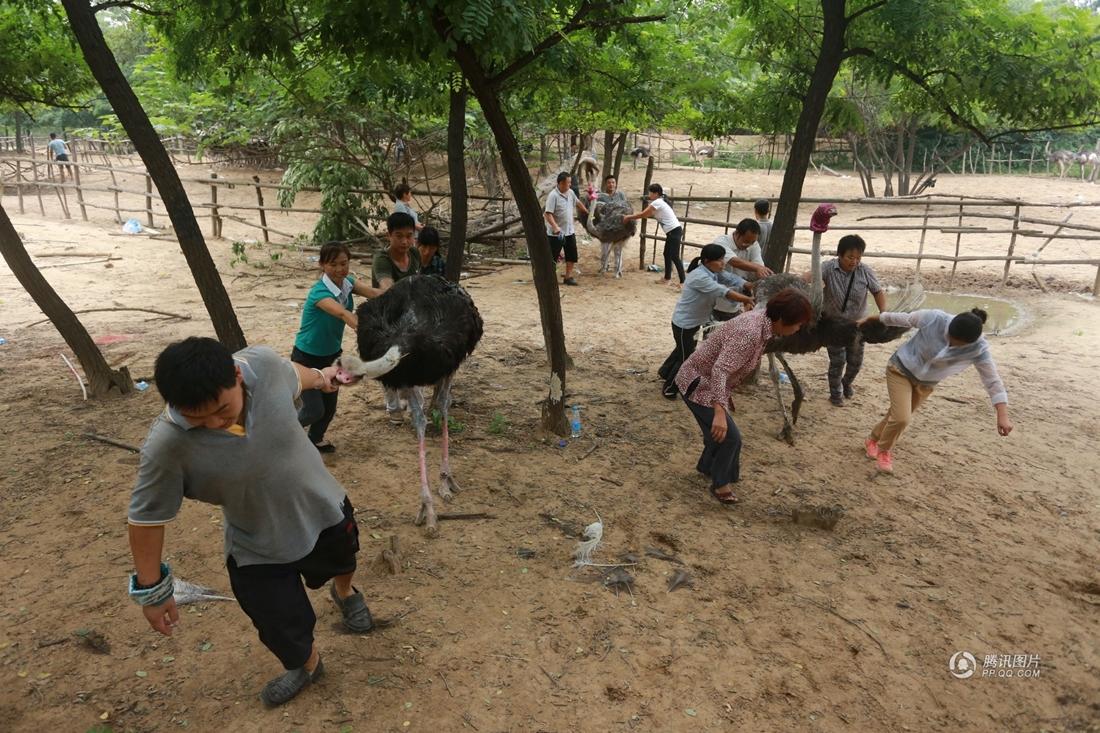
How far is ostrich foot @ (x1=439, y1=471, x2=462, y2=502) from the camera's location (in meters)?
4.18

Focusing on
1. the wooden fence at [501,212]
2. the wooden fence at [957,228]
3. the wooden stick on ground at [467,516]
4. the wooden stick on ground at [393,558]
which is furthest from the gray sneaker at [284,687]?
the wooden fence at [957,228]

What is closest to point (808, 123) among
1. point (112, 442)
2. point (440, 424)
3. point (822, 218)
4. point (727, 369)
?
point (822, 218)

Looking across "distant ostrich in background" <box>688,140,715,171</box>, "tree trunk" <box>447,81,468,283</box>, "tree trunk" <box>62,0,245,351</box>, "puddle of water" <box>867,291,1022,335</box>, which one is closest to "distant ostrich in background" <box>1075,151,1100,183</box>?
"distant ostrich in background" <box>688,140,715,171</box>

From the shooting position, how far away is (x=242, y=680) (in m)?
2.79

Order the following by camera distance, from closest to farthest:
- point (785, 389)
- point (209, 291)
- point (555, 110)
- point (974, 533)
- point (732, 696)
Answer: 1. point (732, 696)
2. point (974, 533)
3. point (209, 291)
4. point (785, 389)
5. point (555, 110)

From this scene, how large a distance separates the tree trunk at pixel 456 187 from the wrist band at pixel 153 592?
3976 millimetres

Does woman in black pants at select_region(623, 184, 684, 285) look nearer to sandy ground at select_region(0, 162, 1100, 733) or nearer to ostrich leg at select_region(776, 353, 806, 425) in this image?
sandy ground at select_region(0, 162, 1100, 733)

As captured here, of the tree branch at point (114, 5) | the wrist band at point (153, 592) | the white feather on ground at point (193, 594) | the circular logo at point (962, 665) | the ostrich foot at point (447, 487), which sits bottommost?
the circular logo at point (962, 665)

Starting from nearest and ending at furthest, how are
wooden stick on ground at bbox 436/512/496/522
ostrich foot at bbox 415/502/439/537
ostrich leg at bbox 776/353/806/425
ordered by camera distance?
ostrich foot at bbox 415/502/439/537 < wooden stick on ground at bbox 436/512/496/522 < ostrich leg at bbox 776/353/806/425

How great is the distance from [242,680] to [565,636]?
130 centimetres

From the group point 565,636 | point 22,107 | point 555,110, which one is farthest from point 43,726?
point 555,110

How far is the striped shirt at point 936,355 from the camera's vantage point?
429 cm

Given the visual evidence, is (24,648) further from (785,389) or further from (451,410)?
(785,389)

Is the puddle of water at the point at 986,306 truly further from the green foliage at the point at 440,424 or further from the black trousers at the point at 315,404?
the black trousers at the point at 315,404
